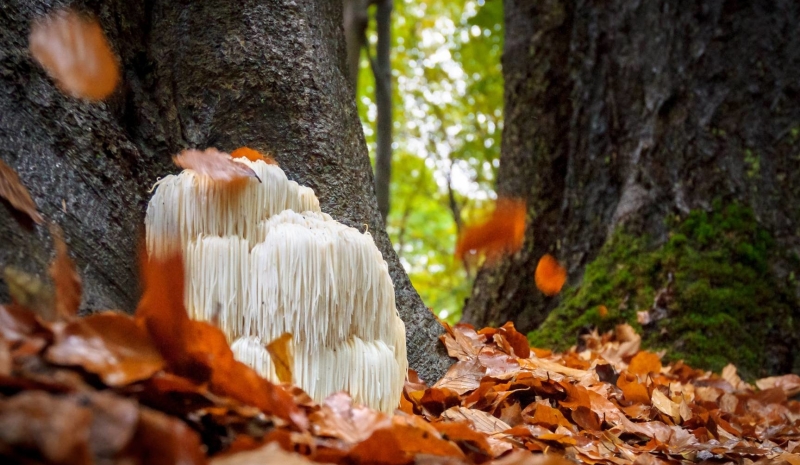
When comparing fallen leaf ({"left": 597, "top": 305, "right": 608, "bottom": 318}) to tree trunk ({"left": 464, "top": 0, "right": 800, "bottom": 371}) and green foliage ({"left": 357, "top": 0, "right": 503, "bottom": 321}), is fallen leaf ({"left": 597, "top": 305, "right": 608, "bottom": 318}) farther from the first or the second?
green foliage ({"left": 357, "top": 0, "right": 503, "bottom": 321})

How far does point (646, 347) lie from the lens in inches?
153

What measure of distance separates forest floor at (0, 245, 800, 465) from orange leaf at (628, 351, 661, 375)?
761mm

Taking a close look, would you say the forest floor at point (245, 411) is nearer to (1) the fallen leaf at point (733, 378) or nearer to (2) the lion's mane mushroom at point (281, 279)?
(2) the lion's mane mushroom at point (281, 279)

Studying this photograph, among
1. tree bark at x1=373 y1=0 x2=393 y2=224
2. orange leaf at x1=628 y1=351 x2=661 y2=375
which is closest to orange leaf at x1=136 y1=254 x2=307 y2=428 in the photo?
orange leaf at x1=628 y1=351 x2=661 y2=375

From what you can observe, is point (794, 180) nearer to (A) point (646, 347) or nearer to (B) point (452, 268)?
(A) point (646, 347)

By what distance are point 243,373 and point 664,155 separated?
151 inches

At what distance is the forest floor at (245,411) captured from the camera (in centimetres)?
93

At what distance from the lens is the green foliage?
11.7 meters

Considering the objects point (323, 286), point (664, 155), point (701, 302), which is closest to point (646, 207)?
point (664, 155)

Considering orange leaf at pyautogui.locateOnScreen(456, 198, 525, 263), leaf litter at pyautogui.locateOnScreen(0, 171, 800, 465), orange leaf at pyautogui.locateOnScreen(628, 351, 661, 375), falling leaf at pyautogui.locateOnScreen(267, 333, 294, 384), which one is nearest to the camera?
leaf litter at pyautogui.locateOnScreen(0, 171, 800, 465)

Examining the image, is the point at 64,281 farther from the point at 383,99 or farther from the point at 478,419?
the point at 383,99

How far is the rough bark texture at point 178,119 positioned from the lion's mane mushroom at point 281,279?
0.26m

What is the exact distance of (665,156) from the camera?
14.0 ft

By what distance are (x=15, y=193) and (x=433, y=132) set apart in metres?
12.5
